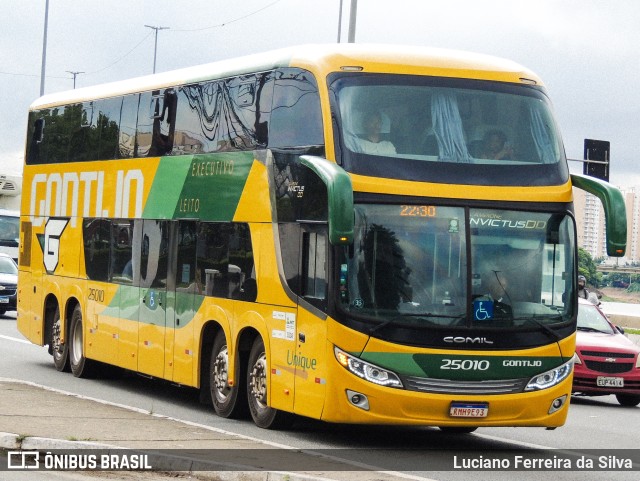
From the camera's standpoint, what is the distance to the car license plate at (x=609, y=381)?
71.9 ft

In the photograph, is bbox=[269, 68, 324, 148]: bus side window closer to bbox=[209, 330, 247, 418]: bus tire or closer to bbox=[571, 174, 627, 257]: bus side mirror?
bbox=[209, 330, 247, 418]: bus tire

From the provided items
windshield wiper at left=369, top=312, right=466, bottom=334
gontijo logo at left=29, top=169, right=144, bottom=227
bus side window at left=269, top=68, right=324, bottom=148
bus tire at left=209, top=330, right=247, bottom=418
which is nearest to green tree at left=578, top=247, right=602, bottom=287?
gontijo logo at left=29, top=169, right=144, bottom=227

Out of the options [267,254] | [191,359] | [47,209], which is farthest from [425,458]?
[47,209]

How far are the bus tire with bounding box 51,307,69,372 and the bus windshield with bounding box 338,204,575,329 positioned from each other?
388 inches

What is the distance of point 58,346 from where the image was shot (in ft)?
74.1

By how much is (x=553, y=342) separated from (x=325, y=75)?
11.3ft

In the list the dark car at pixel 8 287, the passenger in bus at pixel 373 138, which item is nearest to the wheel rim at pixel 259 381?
the passenger in bus at pixel 373 138

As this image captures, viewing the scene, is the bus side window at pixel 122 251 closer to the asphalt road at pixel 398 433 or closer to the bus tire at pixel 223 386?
the asphalt road at pixel 398 433

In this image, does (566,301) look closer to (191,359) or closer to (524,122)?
(524,122)

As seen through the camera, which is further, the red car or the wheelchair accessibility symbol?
the red car

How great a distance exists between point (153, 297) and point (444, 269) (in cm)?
605

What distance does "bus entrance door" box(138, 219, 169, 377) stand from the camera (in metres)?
18.3

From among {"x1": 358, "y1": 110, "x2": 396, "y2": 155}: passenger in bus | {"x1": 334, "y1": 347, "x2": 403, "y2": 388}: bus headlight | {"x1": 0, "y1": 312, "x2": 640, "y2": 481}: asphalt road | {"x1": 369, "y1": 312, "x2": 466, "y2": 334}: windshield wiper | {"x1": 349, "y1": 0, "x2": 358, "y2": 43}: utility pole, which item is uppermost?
Result: {"x1": 349, "y1": 0, "x2": 358, "y2": 43}: utility pole

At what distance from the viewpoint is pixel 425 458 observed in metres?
13.5
